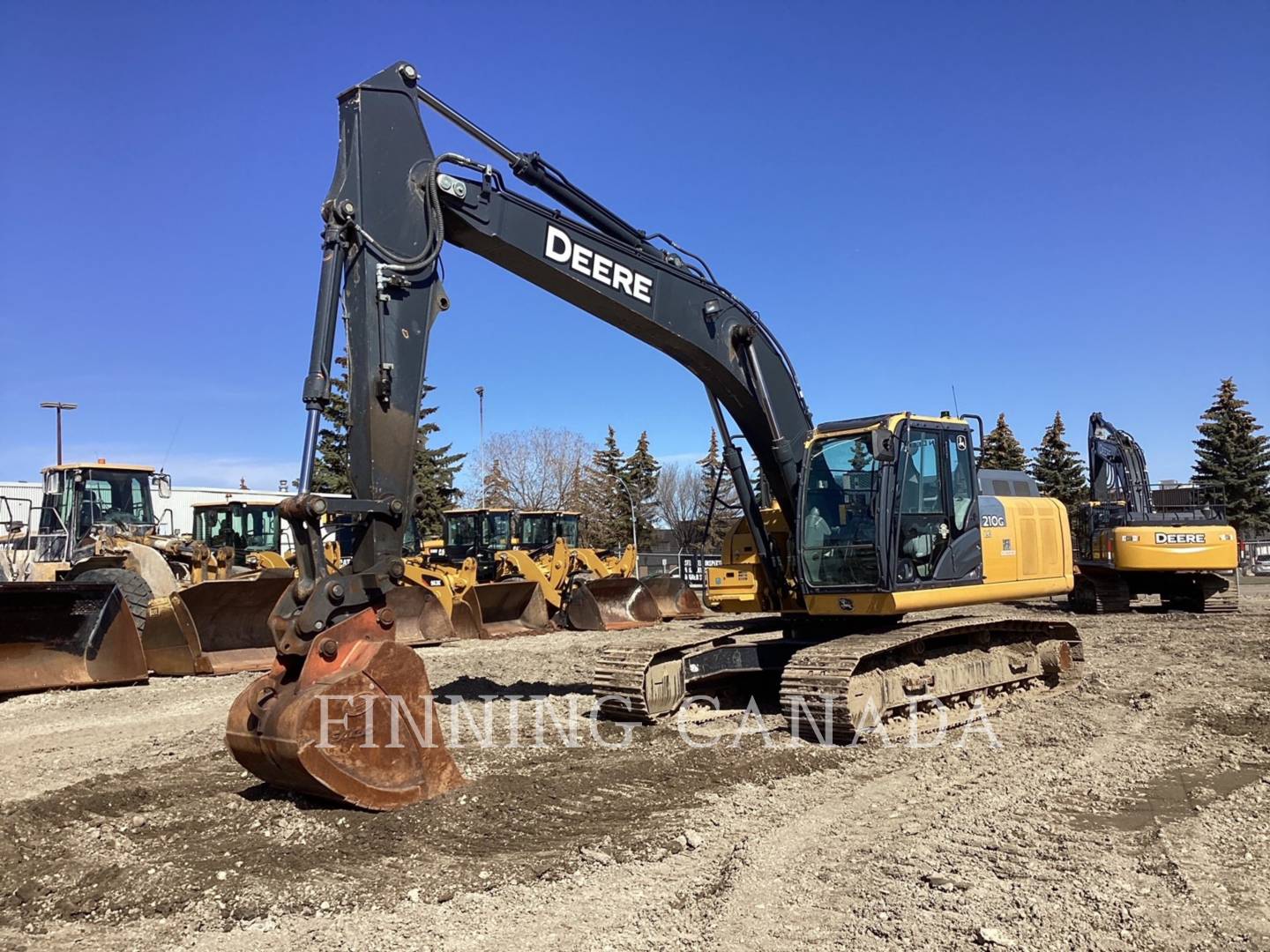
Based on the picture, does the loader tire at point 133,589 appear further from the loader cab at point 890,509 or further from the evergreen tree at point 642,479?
the evergreen tree at point 642,479

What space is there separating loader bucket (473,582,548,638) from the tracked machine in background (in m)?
10.6

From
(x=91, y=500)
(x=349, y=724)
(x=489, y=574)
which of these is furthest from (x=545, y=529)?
(x=349, y=724)

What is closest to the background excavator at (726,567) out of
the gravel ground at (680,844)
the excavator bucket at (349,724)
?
the excavator bucket at (349,724)

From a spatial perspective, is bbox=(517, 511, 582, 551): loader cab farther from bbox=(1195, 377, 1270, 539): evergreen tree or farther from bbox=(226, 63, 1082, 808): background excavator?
bbox=(1195, 377, 1270, 539): evergreen tree

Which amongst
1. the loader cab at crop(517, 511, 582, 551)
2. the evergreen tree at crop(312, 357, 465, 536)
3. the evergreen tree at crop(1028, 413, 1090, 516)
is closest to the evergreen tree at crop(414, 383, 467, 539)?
the evergreen tree at crop(312, 357, 465, 536)

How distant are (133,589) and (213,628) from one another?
111 centimetres

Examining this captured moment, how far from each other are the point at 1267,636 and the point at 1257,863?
11554 millimetres

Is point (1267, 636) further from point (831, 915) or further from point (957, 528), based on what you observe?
point (831, 915)

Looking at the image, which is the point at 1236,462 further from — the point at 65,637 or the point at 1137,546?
the point at 65,637

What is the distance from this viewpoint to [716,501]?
9.80m

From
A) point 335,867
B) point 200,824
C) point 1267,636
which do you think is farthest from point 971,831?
point 1267,636

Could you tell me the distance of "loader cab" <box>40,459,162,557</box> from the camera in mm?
16969

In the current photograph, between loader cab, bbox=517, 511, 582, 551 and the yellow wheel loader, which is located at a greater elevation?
loader cab, bbox=517, 511, 582, 551

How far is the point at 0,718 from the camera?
9.41 meters
